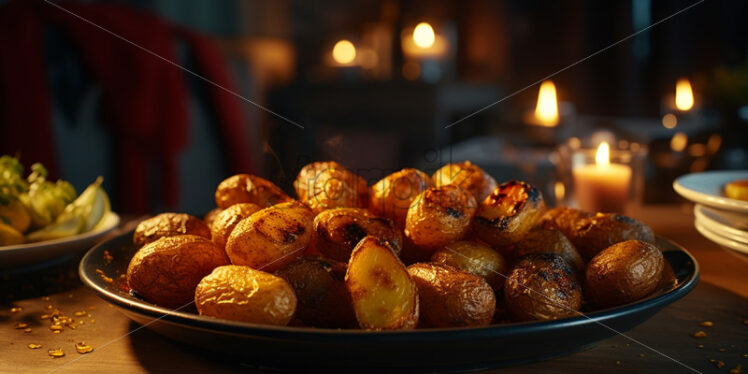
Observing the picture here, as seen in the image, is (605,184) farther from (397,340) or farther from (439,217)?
(397,340)

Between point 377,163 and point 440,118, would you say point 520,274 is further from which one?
point 440,118

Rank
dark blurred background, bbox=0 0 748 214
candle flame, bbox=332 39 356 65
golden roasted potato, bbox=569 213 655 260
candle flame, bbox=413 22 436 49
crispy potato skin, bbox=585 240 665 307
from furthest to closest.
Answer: candle flame, bbox=332 39 356 65 → candle flame, bbox=413 22 436 49 → dark blurred background, bbox=0 0 748 214 → golden roasted potato, bbox=569 213 655 260 → crispy potato skin, bbox=585 240 665 307

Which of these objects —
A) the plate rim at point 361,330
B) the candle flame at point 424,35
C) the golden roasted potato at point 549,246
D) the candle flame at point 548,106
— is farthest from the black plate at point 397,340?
the candle flame at point 424,35

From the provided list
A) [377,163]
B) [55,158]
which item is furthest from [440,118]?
[55,158]

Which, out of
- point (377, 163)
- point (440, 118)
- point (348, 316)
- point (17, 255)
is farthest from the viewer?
point (440, 118)

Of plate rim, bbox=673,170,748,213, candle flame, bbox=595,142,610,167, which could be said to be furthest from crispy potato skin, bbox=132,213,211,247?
candle flame, bbox=595,142,610,167

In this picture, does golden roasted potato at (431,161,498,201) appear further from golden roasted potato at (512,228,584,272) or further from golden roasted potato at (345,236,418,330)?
golden roasted potato at (345,236,418,330)

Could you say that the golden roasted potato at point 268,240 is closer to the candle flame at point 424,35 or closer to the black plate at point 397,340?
the black plate at point 397,340
